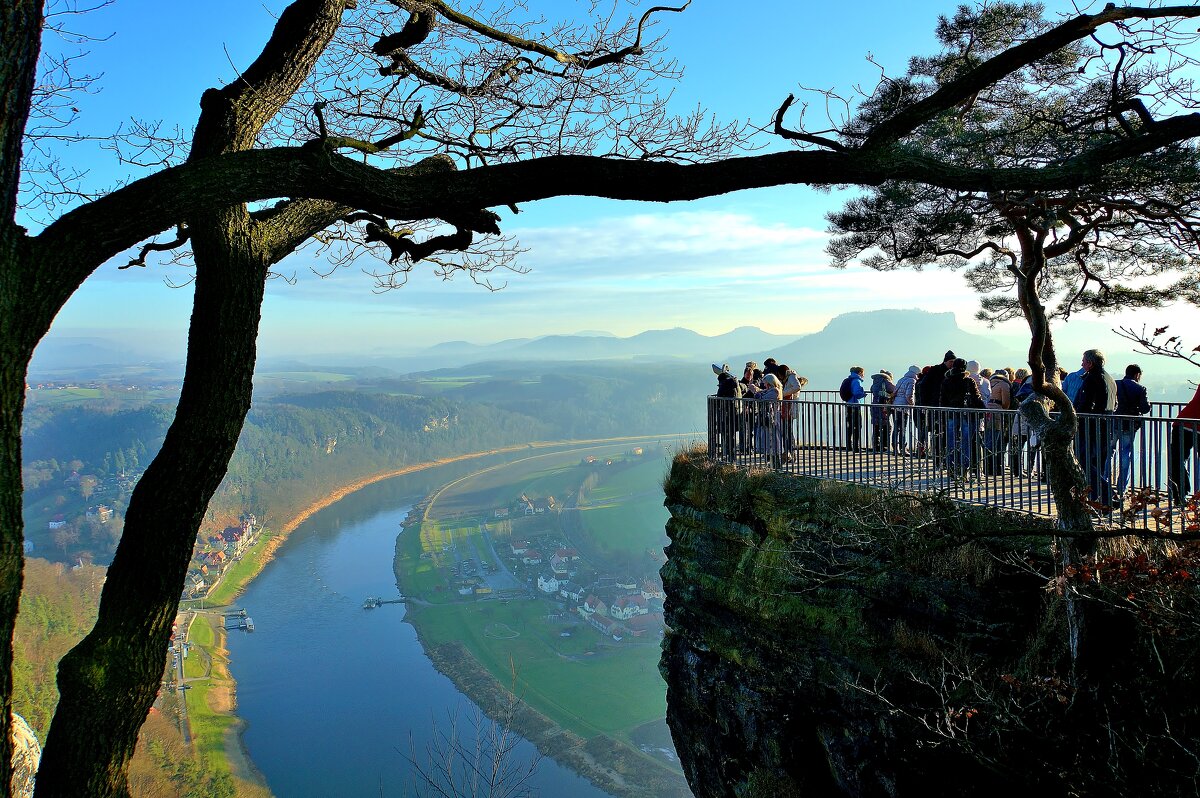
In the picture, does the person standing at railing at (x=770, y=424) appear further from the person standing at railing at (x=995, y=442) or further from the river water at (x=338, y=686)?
the river water at (x=338, y=686)

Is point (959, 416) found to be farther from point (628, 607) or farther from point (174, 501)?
point (628, 607)

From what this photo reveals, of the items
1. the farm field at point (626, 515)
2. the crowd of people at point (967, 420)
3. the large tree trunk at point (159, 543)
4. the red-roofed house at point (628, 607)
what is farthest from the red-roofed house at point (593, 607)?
the large tree trunk at point (159, 543)

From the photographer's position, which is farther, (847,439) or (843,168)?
(847,439)

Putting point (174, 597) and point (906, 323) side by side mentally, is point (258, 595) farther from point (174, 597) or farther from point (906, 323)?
point (906, 323)

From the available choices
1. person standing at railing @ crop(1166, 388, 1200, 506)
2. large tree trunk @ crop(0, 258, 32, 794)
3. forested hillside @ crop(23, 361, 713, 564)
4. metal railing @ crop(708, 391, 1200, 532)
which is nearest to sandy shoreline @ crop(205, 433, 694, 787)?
forested hillside @ crop(23, 361, 713, 564)

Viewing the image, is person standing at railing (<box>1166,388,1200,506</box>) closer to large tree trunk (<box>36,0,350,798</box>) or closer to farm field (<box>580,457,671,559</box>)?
large tree trunk (<box>36,0,350,798</box>)

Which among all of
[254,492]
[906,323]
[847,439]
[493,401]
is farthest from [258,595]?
[906,323]
